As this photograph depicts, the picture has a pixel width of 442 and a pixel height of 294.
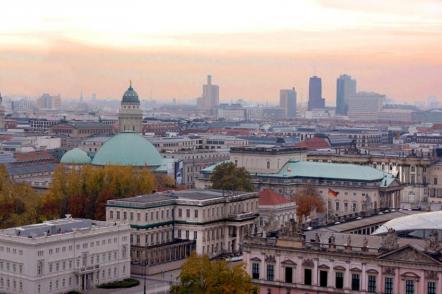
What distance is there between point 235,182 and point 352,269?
51044mm

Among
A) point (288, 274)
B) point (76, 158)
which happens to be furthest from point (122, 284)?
point (76, 158)

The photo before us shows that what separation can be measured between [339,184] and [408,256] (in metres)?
62.4

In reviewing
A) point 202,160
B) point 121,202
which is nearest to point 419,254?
point 121,202

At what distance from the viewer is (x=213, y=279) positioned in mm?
68750

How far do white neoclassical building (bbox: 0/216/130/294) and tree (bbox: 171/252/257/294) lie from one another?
52.8 feet

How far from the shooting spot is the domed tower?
626 feet

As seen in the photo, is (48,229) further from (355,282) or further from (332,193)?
(332,193)

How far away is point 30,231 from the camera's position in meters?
84.1

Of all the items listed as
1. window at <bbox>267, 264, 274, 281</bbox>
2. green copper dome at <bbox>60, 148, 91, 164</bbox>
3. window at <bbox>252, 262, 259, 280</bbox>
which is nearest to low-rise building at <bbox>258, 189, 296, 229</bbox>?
window at <bbox>252, 262, 259, 280</bbox>

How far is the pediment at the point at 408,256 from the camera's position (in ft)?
222

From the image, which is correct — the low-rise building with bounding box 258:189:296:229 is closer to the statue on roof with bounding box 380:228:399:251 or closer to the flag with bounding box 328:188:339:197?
the flag with bounding box 328:188:339:197

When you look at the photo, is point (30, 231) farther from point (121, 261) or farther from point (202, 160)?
point (202, 160)

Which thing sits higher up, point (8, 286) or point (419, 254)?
point (419, 254)

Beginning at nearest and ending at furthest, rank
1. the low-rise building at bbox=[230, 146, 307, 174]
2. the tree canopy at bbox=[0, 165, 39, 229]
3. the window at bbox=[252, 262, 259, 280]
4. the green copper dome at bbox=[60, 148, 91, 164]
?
1. the window at bbox=[252, 262, 259, 280]
2. the tree canopy at bbox=[0, 165, 39, 229]
3. the low-rise building at bbox=[230, 146, 307, 174]
4. the green copper dome at bbox=[60, 148, 91, 164]
